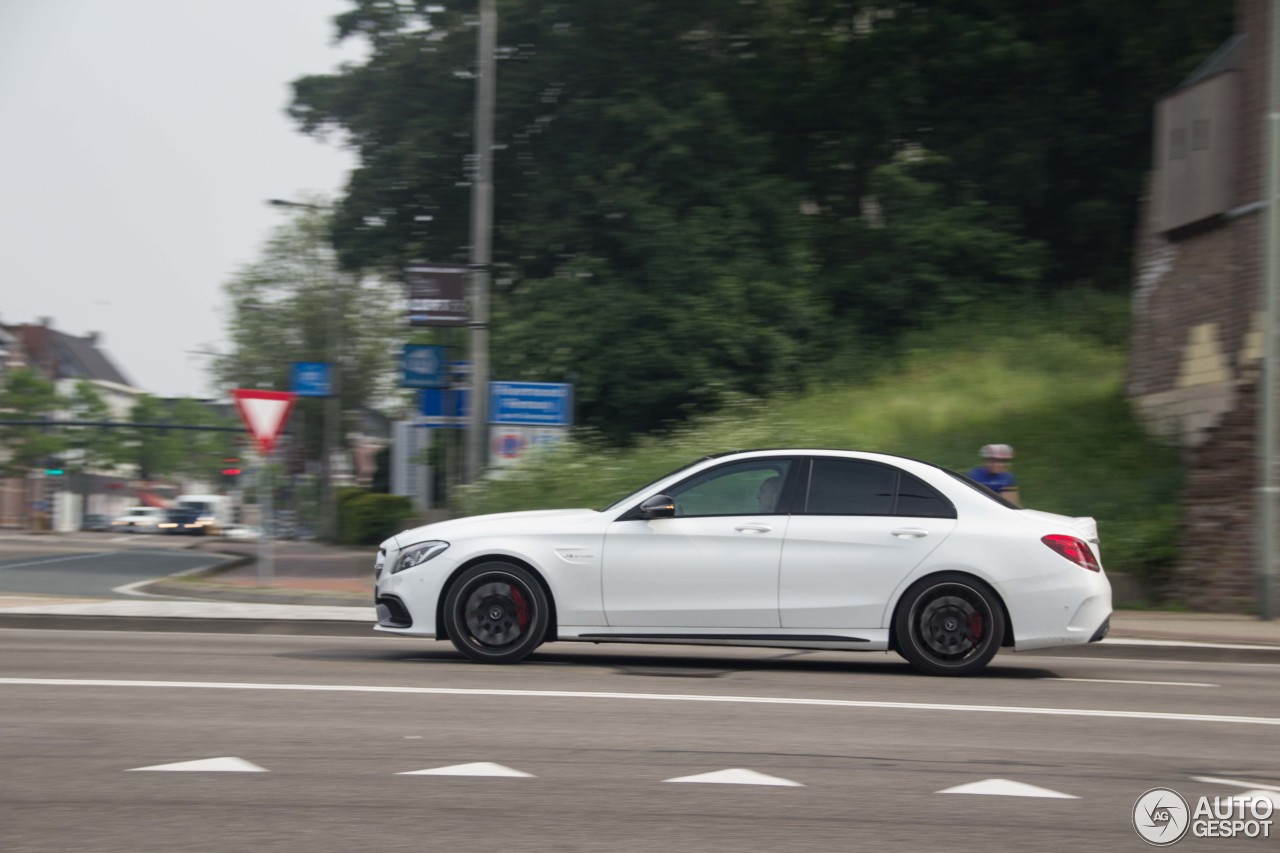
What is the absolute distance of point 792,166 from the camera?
3534 centimetres

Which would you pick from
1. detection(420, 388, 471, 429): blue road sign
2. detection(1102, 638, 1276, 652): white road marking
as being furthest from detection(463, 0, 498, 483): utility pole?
detection(1102, 638, 1276, 652): white road marking

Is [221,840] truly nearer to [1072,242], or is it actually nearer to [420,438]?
[420,438]

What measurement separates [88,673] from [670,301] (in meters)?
21.2

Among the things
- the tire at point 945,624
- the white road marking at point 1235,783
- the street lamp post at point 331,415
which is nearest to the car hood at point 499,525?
the tire at point 945,624

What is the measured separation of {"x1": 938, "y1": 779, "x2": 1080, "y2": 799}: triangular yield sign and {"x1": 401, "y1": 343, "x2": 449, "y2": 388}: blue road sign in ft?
50.8

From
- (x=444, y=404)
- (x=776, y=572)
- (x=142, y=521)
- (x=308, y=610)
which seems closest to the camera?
(x=776, y=572)

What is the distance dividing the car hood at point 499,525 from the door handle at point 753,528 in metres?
0.96

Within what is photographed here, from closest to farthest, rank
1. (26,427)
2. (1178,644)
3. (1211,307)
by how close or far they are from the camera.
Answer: (1178,644), (1211,307), (26,427)

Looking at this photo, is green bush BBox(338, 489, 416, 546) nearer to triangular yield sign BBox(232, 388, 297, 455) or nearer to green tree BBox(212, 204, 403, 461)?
triangular yield sign BBox(232, 388, 297, 455)

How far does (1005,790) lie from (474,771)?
2170 mm

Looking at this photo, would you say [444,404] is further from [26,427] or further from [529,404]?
[26,427]

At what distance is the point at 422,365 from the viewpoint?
20906 millimetres

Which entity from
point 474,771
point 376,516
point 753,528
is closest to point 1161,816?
point 474,771

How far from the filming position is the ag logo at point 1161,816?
5.20 m
